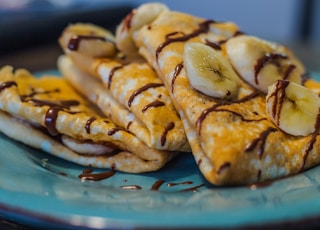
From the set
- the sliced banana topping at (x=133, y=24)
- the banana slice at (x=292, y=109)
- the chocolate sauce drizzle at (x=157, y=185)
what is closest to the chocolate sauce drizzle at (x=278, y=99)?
the banana slice at (x=292, y=109)

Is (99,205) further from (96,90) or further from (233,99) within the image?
(96,90)

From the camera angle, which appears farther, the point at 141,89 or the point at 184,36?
the point at 184,36

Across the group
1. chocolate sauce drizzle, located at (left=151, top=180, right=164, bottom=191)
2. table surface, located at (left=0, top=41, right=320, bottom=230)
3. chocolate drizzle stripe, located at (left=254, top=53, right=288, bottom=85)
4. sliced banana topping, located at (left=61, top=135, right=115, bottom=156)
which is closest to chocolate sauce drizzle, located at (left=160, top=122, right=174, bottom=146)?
chocolate sauce drizzle, located at (left=151, top=180, right=164, bottom=191)

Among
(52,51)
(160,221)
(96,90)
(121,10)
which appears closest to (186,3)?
(121,10)

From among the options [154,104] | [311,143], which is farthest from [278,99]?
[154,104]

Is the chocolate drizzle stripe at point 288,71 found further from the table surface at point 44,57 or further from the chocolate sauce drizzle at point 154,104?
the table surface at point 44,57

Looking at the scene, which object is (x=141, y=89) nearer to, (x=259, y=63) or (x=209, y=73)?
(x=209, y=73)
